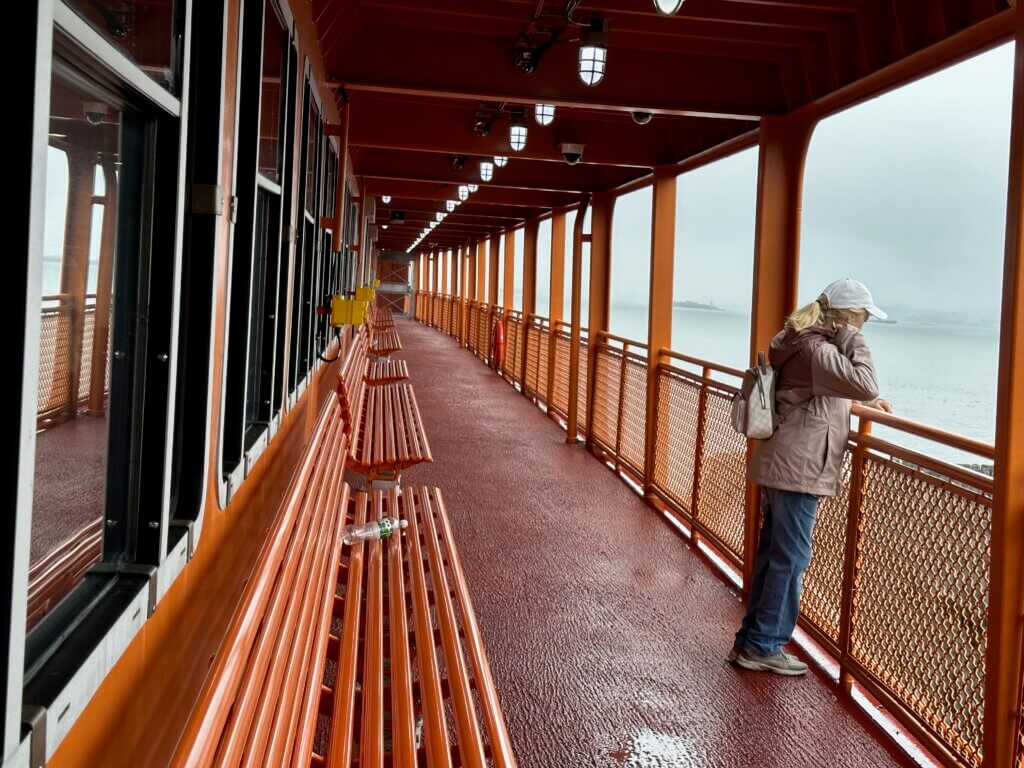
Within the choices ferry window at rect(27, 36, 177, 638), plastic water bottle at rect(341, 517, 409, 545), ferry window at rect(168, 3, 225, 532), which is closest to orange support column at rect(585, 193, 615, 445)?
plastic water bottle at rect(341, 517, 409, 545)

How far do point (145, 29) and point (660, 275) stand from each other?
606cm

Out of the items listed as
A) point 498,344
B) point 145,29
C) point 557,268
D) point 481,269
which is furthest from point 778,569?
point 481,269

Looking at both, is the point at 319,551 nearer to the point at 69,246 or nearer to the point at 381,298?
the point at 69,246

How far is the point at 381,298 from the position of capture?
139 feet

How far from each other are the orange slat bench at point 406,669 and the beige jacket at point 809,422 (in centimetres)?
139

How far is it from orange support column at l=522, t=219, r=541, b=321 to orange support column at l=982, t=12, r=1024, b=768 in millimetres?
10800

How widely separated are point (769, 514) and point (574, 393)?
5.69 m

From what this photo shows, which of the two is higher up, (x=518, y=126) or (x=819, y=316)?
(x=518, y=126)

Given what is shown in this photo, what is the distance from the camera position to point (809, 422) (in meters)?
3.66

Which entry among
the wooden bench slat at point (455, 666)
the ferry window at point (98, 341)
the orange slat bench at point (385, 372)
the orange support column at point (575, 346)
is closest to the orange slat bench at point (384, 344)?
the orange slat bench at point (385, 372)

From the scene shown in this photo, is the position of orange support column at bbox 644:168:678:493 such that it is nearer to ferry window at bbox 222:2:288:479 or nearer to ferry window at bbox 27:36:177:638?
ferry window at bbox 222:2:288:479

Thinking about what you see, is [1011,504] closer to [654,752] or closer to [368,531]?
[654,752]

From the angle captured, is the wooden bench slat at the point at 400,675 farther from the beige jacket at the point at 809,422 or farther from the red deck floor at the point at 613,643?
the beige jacket at the point at 809,422

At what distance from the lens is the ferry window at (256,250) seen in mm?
2531
